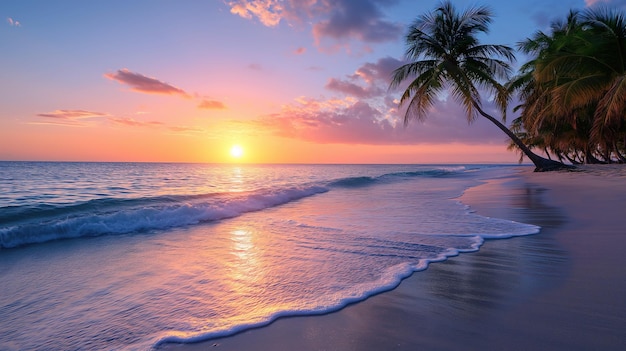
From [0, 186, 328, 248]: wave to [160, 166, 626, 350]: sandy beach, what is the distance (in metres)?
5.45

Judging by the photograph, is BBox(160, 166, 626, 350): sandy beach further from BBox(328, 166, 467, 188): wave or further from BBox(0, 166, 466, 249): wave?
BBox(328, 166, 467, 188): wave

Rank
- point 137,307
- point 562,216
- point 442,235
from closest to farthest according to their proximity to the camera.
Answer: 1. point 137,307
2. point 442,235
3. point 562,216

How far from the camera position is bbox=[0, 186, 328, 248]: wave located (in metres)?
5.70

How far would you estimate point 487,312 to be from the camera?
7.29 ft

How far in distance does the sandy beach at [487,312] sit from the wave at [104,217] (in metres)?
5.45

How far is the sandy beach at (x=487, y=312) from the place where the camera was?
6.15 ft

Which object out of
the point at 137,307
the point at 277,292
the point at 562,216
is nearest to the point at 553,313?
the point at 277,292

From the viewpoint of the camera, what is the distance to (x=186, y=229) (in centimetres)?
649

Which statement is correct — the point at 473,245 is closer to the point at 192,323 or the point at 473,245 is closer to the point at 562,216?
the point at 562,216

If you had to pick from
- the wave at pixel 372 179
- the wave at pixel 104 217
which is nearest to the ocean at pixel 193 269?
the wave at pixel 104 217

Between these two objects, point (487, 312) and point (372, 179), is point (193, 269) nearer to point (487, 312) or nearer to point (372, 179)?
point (487, 312)

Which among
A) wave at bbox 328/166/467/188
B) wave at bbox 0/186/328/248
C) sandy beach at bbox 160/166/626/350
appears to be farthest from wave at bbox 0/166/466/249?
wave at bbox 328/166/467/188

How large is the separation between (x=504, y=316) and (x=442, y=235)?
2.92m

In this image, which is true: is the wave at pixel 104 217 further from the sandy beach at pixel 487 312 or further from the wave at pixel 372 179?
the wave at pixel 372 179
